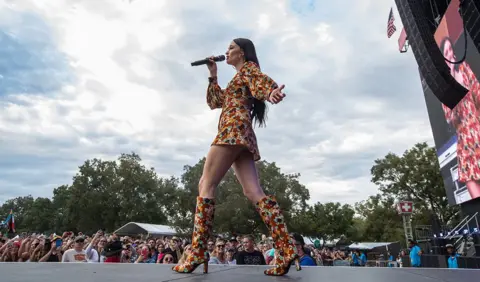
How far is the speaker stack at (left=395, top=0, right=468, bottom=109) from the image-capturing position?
25.2 feet

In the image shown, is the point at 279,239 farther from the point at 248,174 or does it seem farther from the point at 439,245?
the point at 439,245

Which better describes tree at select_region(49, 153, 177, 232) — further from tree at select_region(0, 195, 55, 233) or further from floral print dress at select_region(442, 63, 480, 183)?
floral print dress at select_region(442, 63, 480, 183)

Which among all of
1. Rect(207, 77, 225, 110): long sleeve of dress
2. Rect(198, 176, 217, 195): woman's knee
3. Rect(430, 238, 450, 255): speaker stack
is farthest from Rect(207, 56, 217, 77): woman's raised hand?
Rect(430, 238, 450, 255): speaker stack

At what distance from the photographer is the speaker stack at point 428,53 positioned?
7.68m

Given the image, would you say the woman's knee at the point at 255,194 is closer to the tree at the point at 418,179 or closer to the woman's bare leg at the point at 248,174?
the woman's bare leg at the point at 248,174

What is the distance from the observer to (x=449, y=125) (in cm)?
1498

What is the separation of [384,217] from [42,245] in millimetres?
35120

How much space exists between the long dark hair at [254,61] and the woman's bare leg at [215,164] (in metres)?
0.41

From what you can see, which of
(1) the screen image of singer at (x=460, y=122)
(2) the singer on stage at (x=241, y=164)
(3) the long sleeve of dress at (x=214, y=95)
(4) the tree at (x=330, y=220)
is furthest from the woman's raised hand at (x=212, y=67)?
(4) the tree at (x=330, y=220)

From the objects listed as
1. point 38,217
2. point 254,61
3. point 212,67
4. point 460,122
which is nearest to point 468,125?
point 460,122

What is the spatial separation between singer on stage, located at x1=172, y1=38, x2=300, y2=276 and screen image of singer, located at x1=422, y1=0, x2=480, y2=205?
11.5 m

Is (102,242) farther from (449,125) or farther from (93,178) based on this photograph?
(93,178)

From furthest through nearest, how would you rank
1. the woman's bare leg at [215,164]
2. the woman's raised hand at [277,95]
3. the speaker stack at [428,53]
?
the speaker stack at [428,53] < the woman's bare leg at [215,164] < the woman's raised hand at [277,95]

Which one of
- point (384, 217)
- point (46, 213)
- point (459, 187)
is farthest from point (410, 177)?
point (46, 213)
